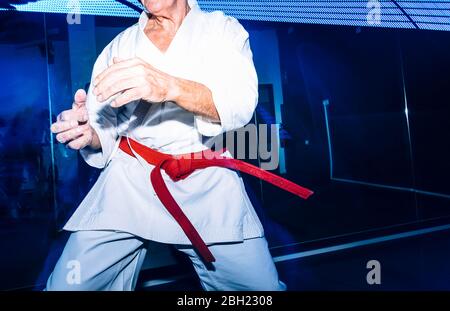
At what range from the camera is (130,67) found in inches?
25.0

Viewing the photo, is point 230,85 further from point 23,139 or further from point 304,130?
point 304,130

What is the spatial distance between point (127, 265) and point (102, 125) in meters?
0.44

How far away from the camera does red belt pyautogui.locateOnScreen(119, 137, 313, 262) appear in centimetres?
90

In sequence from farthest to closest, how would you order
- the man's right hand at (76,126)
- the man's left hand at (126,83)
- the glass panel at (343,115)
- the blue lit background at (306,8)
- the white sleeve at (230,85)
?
the glass panel at (343,115) < the blue lit background at (306,8) < the man's right hand at (76,126) < the white sleeve at (230,85) < the man's left hand at (126,83)

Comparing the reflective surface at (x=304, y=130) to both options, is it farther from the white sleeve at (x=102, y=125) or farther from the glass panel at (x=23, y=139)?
the white sleeve at (x=102, y=125)

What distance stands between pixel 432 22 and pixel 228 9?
2229mm

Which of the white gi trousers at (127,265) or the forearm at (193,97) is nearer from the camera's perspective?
the forearm at (193,97)

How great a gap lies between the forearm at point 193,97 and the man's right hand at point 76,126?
1.16 feet

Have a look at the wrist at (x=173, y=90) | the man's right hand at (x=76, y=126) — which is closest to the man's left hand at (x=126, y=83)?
the wrist at (x=173, y=90)

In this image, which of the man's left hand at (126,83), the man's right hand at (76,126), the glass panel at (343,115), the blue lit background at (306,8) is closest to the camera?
the man's left hand at (126,83)

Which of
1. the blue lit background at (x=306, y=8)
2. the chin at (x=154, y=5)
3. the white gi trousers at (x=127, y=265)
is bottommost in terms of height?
the white gi trousers at (x=127, y=265)

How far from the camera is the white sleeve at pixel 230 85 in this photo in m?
0.78
